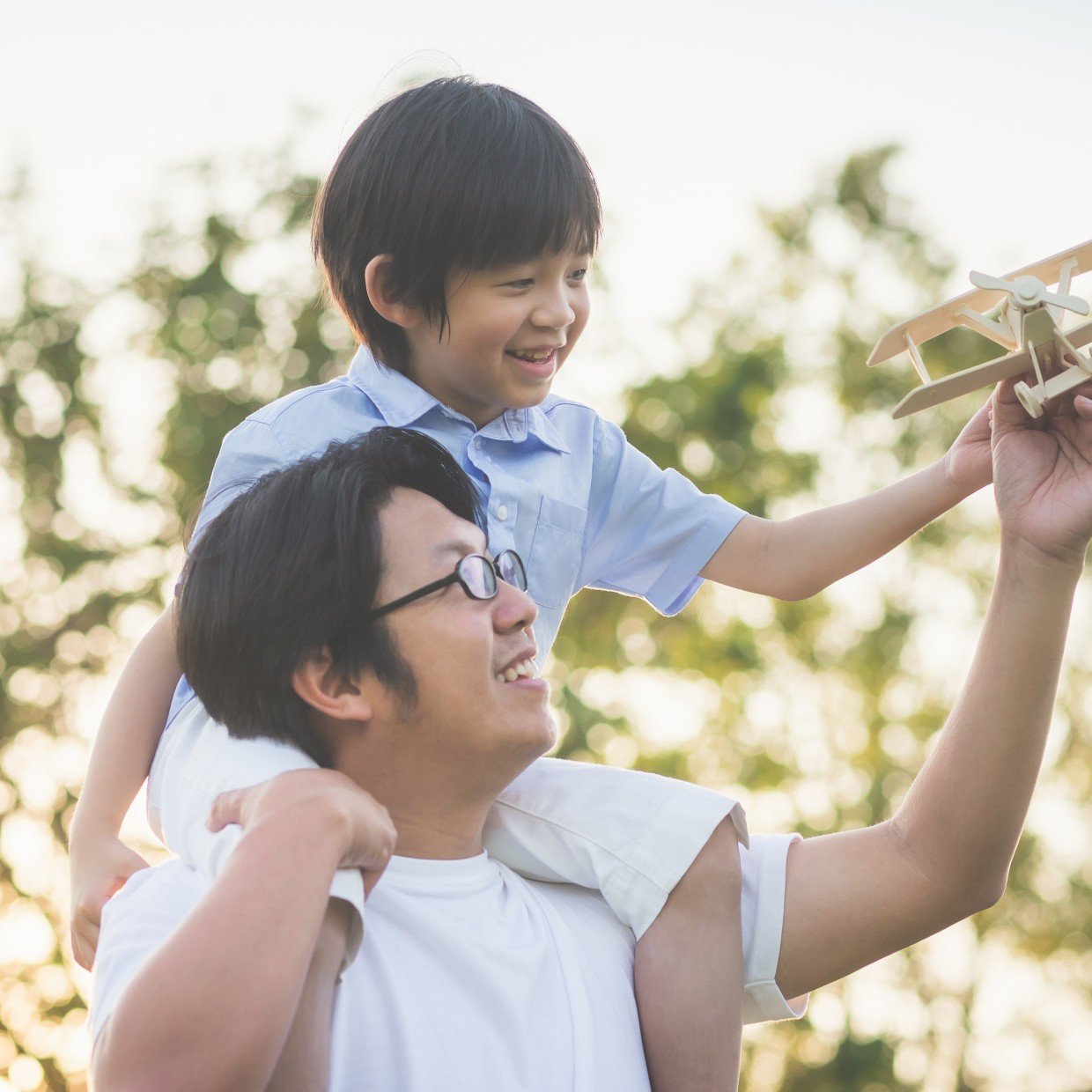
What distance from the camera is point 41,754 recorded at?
1532 cm

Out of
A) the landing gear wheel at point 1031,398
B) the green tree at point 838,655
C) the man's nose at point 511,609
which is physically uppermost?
the landing gear wheel at point 1031,398

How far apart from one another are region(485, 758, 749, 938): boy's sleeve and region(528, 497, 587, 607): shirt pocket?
14.4 inches

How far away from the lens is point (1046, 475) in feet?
7.49

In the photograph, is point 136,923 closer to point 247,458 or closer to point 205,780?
point 205,780

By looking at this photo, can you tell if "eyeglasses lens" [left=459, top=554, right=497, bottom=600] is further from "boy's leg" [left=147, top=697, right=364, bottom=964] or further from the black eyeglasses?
"boy's leg" [left=147, top=697, right=364, bottom=964]

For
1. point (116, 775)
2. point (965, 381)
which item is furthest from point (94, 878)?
point (965, 381)

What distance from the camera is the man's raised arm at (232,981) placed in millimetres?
1707

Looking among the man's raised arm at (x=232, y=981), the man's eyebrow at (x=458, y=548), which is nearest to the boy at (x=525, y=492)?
the man's eyebrow at (x=458, y=548)

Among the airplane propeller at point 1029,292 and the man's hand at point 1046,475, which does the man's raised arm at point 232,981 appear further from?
the airplane propeller at point 1029,292

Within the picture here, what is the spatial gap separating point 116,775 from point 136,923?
21.7 inches

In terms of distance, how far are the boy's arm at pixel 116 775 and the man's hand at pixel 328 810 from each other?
519mm

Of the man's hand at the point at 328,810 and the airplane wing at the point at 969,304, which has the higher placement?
the airplane wing at the point at 969,304

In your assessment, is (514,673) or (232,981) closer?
(232,981)

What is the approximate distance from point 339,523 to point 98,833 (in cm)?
73
